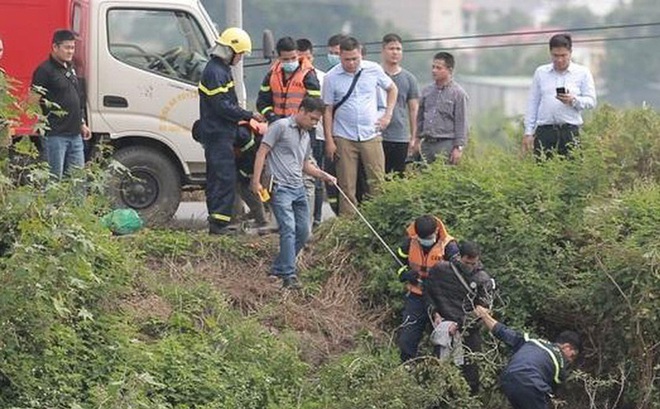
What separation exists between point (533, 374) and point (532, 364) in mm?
85

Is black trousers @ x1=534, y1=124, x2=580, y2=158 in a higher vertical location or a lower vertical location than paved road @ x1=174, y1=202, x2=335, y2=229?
higher

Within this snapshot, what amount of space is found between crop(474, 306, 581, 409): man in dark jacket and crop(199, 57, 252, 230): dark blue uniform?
2.74 meters

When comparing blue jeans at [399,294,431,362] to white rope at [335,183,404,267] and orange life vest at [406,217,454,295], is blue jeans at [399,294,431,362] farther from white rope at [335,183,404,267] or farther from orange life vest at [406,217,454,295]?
white rope at [335,183,404,267]

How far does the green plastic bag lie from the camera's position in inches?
539

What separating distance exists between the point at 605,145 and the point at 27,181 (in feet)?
17.8

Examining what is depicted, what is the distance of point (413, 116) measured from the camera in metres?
14.9

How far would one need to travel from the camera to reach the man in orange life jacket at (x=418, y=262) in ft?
41.3

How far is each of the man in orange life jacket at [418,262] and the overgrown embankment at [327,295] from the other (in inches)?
9.4

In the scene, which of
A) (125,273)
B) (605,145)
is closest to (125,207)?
(125,273)

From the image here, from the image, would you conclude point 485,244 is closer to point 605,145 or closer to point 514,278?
point 514,278

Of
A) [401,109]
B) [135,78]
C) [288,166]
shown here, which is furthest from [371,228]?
[135,78]

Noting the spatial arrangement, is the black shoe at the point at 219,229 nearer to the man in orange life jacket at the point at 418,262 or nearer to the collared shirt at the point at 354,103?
the collared shirt at the point at 354,103

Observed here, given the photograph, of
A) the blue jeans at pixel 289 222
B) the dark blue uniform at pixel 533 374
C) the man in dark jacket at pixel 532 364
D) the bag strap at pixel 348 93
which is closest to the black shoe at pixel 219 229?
the blue jeans at pixel 289 222

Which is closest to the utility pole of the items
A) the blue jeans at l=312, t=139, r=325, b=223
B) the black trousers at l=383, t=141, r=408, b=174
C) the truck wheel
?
the blue jeans at l=312, t=139, r=325, b=223
